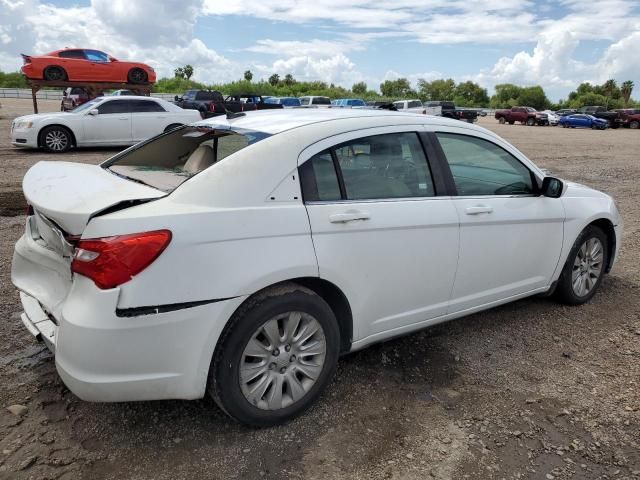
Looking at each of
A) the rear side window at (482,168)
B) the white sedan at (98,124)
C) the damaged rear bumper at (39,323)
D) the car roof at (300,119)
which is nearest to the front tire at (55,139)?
the white sedan at (98,124)

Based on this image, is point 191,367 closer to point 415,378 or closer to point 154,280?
point 154,280

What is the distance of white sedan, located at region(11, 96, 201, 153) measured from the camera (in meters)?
13.2

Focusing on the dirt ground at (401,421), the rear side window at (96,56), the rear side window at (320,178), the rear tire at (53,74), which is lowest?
the dirt ground at (401,421)

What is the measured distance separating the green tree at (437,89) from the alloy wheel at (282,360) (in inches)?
4249

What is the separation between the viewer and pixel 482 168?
12.7ft

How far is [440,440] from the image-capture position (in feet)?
9.00

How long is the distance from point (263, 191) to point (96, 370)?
3.60 ft

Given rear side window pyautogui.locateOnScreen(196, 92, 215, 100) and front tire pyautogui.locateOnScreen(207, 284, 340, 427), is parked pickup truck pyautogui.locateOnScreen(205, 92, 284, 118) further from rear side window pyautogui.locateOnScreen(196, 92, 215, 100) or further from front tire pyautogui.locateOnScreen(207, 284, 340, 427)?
front tire pyautogui.locateOnScreen(207, 284, 340, 427)

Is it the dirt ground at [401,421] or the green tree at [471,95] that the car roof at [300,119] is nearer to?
the dirt ground at [401,421]

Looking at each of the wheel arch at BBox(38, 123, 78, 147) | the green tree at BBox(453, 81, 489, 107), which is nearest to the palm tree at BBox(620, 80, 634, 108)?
the green tree at BBox(453, 81, 489, 107)

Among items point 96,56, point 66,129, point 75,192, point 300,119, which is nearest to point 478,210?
point 300,119

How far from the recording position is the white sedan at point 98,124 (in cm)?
1320

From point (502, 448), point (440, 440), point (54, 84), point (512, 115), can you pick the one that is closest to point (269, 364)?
point (440, 440)

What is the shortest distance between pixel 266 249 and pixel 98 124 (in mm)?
12979
